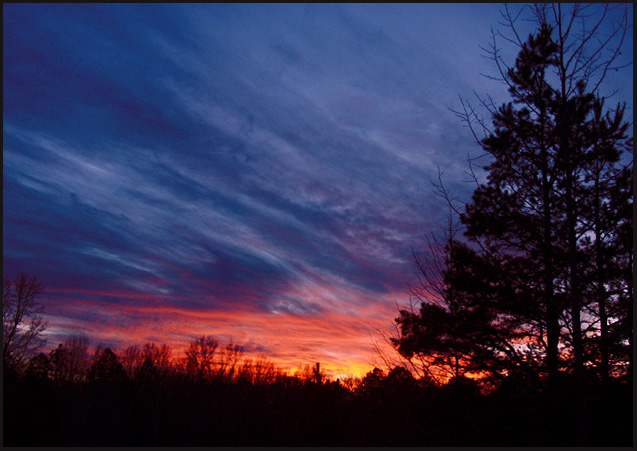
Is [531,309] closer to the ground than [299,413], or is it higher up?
higher up

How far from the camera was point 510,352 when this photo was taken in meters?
10.8

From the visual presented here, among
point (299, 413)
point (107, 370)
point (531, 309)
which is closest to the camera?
point (531, 309)

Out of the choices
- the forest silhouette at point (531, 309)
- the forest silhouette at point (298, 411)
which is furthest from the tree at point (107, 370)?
the forest silhouette at point (531, 309)

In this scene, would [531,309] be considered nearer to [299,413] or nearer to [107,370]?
[299,413]

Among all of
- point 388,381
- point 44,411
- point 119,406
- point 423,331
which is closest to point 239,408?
point 119,406

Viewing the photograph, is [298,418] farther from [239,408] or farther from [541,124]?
[541,124]

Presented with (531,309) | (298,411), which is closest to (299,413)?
(298,411)

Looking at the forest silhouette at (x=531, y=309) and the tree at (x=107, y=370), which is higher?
the forest silhouette at (x=531, y=309)

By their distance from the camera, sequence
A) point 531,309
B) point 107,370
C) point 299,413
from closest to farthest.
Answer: point 531,309 → point 299,413 → point 107,370

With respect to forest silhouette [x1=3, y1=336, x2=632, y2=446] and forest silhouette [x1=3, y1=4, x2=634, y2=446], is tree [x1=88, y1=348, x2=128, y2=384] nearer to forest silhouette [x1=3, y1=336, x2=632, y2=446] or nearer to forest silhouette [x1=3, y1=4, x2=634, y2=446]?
forest silhouette [x1=3, y1=336, x2=632, y2=446]

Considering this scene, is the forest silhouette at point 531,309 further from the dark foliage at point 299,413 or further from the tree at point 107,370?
the tree at point 107,370

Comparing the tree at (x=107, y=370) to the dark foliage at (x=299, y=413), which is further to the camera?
the tree at (x=107, y=370)

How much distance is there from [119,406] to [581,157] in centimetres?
2473

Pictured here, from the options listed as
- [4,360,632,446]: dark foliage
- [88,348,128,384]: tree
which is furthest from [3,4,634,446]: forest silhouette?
[88,348,128,384]: tree
